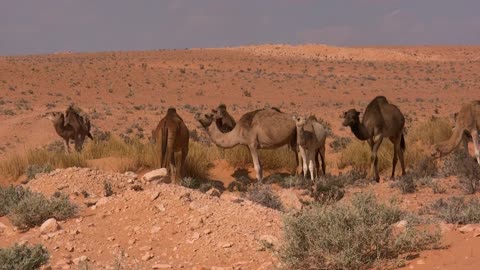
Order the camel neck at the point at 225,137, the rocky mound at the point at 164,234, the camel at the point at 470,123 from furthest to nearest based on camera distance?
the camel neck at the point at 225,137 → the camel at the point at 470,123 → the rocky mound at the point at 164,234

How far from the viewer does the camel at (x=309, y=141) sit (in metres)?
13.1

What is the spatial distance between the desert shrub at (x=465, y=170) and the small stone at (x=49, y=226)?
24.8 feet

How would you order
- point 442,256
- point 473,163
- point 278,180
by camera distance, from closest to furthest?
point 442,256, point 473,163, point 278,180

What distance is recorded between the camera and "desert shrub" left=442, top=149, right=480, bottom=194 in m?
11.6

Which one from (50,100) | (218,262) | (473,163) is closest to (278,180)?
(473,163)

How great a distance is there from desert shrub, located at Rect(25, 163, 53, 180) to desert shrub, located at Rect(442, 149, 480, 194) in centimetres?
891

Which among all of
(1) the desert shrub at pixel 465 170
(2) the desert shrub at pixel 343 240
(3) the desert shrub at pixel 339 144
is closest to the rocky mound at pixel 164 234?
(2) the desert shrub at pixel 343 240

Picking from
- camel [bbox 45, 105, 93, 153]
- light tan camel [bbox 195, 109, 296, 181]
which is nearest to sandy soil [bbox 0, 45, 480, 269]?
light tan camel [bbox 195, 109, 296, 181]

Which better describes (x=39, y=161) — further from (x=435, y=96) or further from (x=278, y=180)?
(x=435, y=96)

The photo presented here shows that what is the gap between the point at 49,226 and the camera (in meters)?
8.05

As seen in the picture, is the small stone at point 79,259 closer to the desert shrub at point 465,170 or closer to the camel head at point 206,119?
the desert shrub at point 465,170

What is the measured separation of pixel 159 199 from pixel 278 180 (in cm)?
561

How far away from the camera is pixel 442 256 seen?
5531 millimetres

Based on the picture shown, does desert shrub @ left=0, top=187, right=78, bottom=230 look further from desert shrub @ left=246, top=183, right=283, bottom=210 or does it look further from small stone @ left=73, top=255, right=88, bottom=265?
desert shrub @ left=246, top=183, right=283, bottom=210
